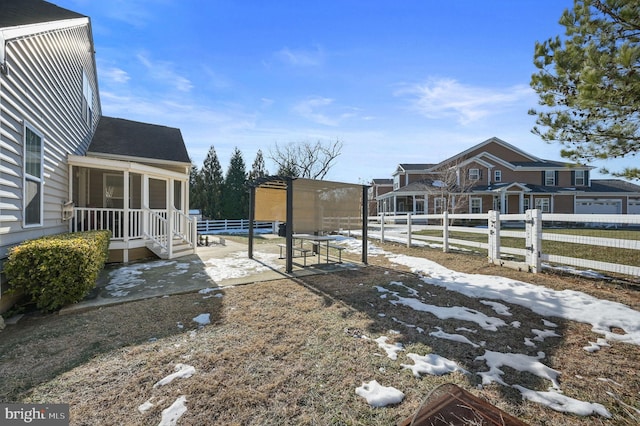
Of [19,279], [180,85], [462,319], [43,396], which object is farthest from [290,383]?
[180,85]

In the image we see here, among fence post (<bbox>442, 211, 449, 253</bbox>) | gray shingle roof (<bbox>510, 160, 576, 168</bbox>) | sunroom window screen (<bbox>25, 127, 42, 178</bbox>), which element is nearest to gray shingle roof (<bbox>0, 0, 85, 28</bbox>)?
sunroom window screen (<bbox>25, 127, 42, 178</bbox>)

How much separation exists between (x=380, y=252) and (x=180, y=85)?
31.4ft

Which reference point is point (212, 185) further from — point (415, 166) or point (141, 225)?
point (141, 225)

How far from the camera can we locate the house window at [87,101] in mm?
9141

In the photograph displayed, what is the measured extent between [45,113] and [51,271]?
3.74m

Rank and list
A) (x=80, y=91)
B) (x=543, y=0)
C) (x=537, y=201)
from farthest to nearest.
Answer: (x=537, y=201), (x=80, y=91), (x=543, y=0)

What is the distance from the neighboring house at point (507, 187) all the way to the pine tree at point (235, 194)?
14759 mm

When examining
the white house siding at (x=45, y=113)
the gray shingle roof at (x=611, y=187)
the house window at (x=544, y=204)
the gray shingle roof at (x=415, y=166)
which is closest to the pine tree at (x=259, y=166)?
A: the gray shingle roof at (x=415, y=166)

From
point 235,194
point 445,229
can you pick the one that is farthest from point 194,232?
point 235,194

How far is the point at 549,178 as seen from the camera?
92.0 ft

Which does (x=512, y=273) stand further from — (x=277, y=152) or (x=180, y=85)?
(x=277, y=152)

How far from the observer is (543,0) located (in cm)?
526

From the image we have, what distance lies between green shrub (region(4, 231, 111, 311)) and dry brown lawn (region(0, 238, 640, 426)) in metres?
0.31

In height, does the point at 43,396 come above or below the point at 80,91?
below
